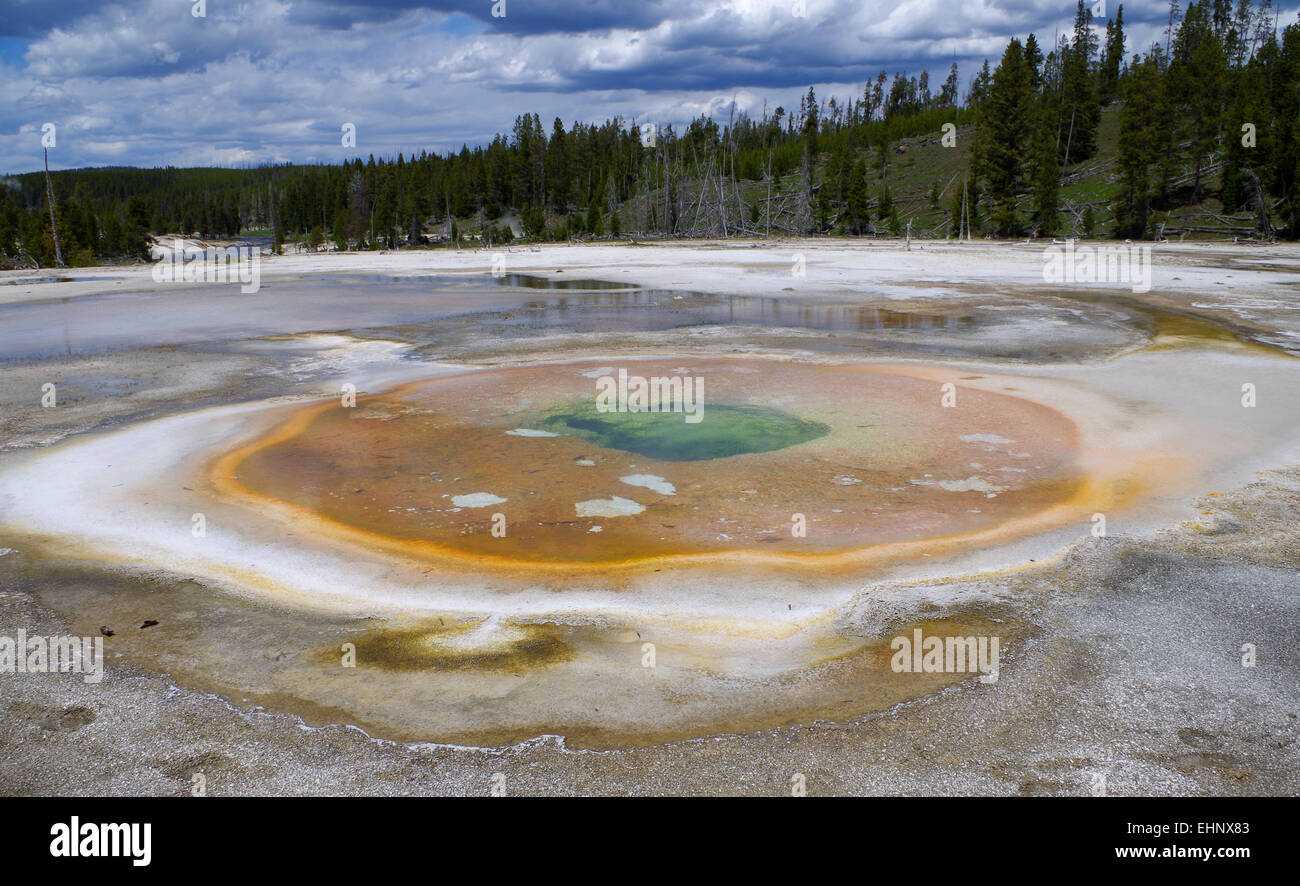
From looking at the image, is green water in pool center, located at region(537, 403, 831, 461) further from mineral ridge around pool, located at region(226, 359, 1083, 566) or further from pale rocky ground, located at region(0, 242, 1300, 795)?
pale rocky ground, located at region(0, 242, 1300, 795)

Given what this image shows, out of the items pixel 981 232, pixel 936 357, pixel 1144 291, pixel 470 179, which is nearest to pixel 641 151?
pixel 470 179

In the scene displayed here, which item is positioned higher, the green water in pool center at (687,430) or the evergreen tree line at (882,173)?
the evergreen tree line at (882,173)

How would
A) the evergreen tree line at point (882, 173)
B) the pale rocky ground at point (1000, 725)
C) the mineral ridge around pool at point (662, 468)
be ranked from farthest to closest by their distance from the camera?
the evergreen tree line at point (882, 173) < the mineral ridge around pool at point (662, 468) < the pale rocky ground at point (1000, 725)

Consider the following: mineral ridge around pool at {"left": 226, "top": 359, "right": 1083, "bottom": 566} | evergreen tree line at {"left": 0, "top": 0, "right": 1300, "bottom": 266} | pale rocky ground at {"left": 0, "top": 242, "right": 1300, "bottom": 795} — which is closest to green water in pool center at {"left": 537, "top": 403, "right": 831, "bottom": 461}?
mineral ridge around pool at {"left": 226, "top": 359, "right": 1083, "bottom": 566}

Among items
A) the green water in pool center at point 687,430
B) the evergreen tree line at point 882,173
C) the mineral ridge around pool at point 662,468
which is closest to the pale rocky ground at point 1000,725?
the mineral ridge around pool at point 662,468

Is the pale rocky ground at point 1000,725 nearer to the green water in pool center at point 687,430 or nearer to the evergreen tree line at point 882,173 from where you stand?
the green water in pool center at point 687,430

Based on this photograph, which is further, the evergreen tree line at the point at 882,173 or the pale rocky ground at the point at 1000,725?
the evergreen tree line at the point at 882,173

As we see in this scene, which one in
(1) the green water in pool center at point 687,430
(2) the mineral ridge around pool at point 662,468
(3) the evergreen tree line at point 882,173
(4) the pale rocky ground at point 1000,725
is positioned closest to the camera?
(4) the pale rocky ground at point 1000,725
